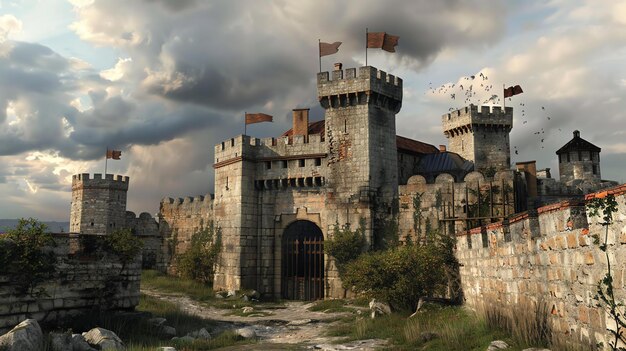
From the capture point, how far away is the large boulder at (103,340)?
13086 millimetres

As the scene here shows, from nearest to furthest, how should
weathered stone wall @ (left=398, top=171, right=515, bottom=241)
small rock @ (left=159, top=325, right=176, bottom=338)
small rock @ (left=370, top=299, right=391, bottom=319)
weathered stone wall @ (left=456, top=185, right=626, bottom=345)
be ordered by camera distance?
weathered stone wall @ (left=456, top=185, right=626, bottom=345)
small rock @ (left=159, top=325, right=176, bottom=338)
small rock @ (left=370, top=299, right=391, bottom=319)
weathered stone wall @ (left=398, top=171, right=515, bottom=241)

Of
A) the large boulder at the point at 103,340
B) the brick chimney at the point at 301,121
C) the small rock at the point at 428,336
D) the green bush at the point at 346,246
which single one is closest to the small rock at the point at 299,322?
the green bush at the point at 346,246

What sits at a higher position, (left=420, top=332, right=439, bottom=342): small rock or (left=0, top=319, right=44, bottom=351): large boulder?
(left=0, top=319, right=44, bottom=351): large boulder

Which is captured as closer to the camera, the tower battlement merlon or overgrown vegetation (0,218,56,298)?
overgrown vegetation (0,218,56,298)

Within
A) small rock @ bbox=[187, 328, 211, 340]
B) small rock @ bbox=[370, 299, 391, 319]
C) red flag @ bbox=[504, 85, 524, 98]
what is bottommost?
small rock @ bbox=[187, 328, 211, 340]

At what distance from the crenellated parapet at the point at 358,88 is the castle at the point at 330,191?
57 mm

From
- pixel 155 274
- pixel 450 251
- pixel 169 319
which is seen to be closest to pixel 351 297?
pixel 450 251

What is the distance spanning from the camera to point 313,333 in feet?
57.4

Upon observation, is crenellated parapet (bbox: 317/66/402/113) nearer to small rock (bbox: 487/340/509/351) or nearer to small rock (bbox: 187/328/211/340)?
small rock (bbox: 187/328/211/340)

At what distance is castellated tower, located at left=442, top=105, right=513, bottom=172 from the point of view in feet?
137

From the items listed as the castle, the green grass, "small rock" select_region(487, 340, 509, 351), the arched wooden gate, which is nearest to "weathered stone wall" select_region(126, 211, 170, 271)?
the green grass

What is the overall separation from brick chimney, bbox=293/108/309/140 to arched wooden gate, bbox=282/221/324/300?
18.4 feet

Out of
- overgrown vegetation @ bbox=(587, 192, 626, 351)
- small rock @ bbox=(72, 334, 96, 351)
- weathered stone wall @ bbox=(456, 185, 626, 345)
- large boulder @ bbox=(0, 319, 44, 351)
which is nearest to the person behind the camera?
overgrown vegetation @ bbox=(587, 192, 626, 351)

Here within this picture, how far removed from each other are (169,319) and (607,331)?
1540cm
